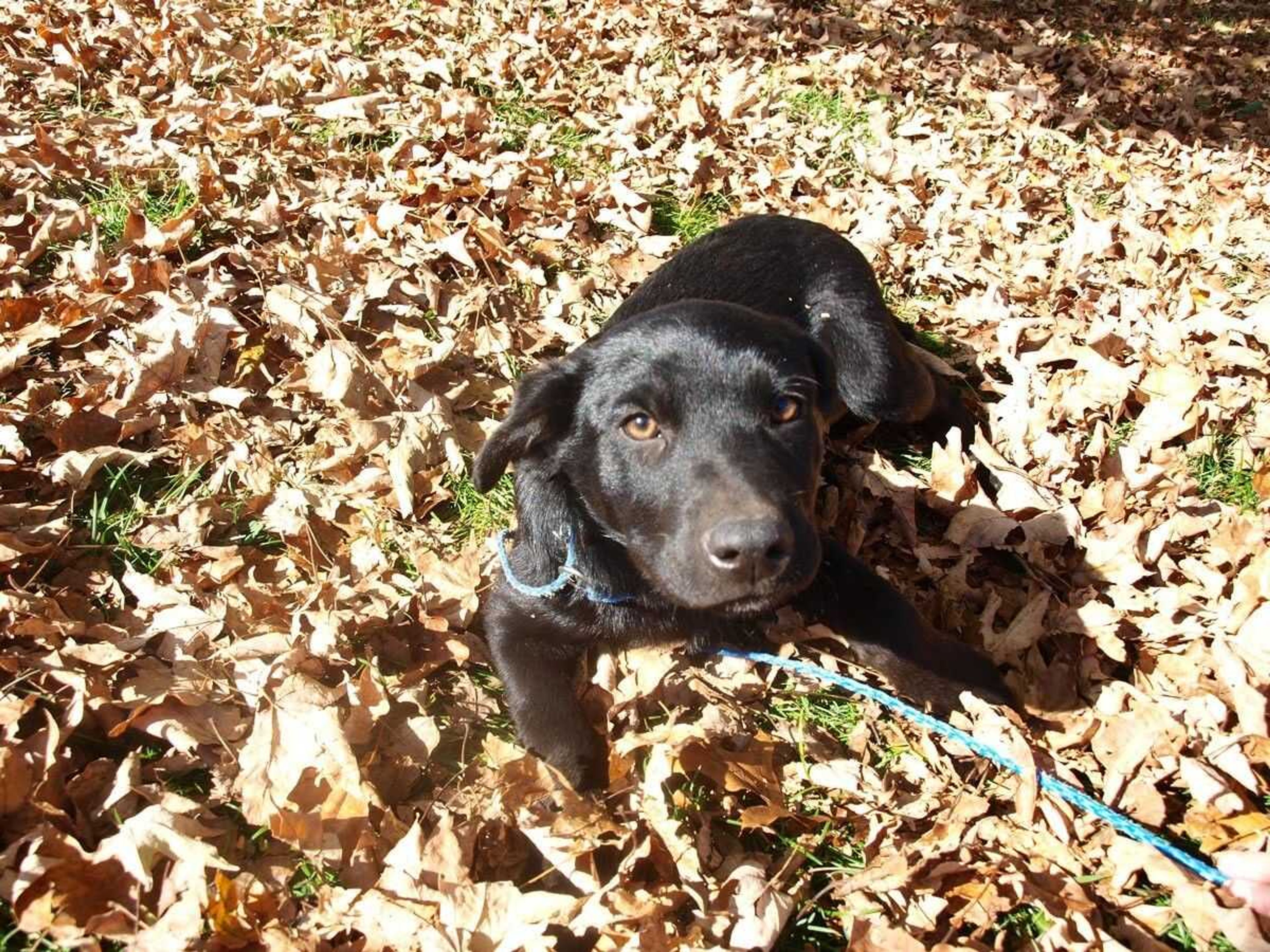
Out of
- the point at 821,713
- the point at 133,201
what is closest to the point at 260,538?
the point at 821,713

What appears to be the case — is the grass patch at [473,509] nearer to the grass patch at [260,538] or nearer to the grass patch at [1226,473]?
the grass patch at [260,538]

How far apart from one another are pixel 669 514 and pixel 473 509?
45.7 inches

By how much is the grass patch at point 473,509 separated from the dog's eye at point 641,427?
2.66ft

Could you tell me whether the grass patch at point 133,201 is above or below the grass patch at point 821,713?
above

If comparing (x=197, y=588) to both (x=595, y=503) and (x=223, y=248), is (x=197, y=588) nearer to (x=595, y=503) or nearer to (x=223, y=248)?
(x=595, y=503)

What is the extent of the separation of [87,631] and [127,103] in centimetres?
366

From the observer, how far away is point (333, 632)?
Result: 278 centimetres

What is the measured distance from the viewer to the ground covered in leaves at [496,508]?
2240mm

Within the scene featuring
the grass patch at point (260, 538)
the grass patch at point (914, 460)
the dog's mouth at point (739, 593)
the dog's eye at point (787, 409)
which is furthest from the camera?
the grass patch at point (914, 460)

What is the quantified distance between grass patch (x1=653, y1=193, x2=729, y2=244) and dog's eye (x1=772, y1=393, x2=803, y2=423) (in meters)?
2.42

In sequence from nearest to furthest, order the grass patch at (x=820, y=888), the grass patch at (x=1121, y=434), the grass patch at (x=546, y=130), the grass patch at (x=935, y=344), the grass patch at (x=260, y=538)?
the grass patch at (x=820, y=888) < the grass patch at (x=260, y=538) < the grass patch at (x=1121, y=434) < the grass patch at (x=935, y=344) < the grass patch at (x=546, y=130)

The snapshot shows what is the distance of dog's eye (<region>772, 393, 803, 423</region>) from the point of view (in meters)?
2.74

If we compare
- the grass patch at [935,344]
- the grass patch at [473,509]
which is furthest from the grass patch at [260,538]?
Result: the grass patch at [935,344]

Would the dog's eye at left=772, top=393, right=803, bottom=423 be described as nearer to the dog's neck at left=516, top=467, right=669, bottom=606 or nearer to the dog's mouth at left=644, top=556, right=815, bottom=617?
the dog's mouth at left=644, top=556, right=815, bottom=617
